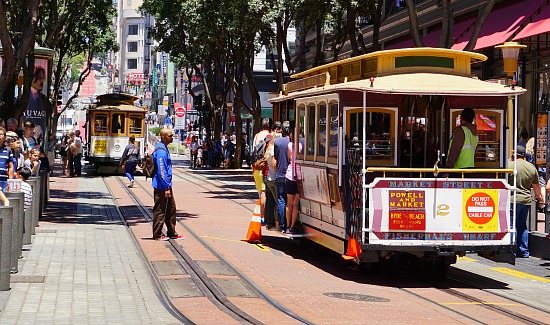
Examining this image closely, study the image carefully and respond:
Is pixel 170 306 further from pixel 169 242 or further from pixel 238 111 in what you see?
pixel 238 111

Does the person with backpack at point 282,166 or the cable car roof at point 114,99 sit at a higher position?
the cable car roof at point 114,99

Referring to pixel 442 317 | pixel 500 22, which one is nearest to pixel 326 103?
pixel 442 317

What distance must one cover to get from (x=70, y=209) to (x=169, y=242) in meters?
8.15

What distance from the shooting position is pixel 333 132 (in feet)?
49.0

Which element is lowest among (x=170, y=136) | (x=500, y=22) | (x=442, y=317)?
(x=442, y=317)

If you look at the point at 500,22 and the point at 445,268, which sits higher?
the point at 500,22

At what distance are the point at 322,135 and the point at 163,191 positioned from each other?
136 inches

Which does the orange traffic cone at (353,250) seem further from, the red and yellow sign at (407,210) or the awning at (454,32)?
the awning at (454,32)

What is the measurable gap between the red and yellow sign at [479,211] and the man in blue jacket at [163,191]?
5680 millimetres

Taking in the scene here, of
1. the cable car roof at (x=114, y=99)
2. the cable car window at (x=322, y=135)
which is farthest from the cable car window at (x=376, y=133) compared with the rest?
the cable car roof at (x=114, y=99)

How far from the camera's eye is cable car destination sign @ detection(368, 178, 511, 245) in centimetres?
1349

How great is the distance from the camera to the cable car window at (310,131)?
53.1ft

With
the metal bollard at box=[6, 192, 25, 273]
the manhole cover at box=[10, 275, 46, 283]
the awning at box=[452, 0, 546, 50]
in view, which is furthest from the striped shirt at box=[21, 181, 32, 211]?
the awning at box=[452, 0, 546, 50]

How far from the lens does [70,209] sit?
990 inches
